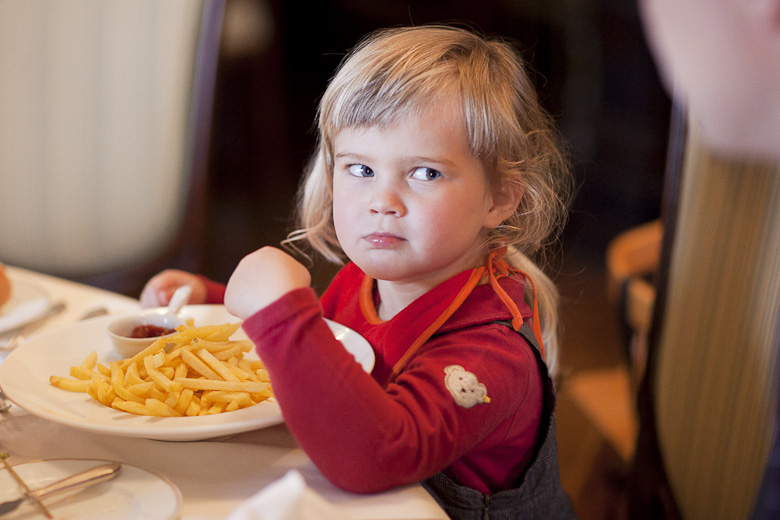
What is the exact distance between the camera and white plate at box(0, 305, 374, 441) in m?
0.75

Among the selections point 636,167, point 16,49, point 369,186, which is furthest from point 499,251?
point 636,167

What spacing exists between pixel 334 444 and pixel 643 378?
885 mm

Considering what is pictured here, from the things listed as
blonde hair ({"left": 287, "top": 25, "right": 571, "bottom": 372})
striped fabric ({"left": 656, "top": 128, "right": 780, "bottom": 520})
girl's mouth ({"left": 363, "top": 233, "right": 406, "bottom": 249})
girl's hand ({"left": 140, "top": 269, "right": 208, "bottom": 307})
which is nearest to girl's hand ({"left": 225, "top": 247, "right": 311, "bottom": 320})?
girl's mouth ({"left": 363, "top": 233, "right": 406, "bottom": 249})

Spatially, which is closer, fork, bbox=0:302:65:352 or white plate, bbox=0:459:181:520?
white plate, bbox=0:459:181:520

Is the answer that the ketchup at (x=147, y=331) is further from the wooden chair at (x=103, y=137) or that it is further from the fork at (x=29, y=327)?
the wooden chair at (x=103, y=137)

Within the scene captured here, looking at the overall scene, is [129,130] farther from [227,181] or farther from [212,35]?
[227,181]

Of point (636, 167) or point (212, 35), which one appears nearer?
point (212, 35)

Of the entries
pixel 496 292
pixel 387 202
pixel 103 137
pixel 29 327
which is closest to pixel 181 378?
pixel 387 202

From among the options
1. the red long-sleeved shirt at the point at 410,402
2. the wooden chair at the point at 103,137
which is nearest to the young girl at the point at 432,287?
the red long-sleeved shirt at the point at 410,402

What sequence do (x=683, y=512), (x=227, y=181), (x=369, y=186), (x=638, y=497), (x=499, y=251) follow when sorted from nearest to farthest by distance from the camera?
(x=369, y=186) < (x=499, y=251) < (x=683, y=512) < (x=638, y=497) < (x=227, y=181)

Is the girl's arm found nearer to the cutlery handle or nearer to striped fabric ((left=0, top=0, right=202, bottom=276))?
the cutlery handle

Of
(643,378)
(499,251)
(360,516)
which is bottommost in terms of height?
(643,378)

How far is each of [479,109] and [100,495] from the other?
642mm

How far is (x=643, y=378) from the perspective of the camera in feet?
4.71
